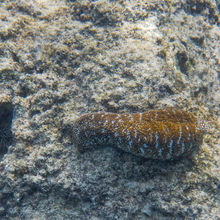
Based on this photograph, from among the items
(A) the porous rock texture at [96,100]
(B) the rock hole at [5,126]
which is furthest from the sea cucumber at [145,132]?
(B) the rock hole at [5,126]

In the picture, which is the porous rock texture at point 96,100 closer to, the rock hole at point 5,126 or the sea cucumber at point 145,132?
the rock hole at point 5,126

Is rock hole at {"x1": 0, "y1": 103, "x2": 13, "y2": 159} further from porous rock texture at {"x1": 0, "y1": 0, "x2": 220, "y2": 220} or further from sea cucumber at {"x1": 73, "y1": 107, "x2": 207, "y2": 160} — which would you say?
sea cucumber at {"x1": 73, "y1": 107, "x2": 207, "y2": 160}

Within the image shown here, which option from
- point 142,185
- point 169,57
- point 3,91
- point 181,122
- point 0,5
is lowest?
point 142,185

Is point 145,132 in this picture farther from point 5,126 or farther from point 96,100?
point 5,126

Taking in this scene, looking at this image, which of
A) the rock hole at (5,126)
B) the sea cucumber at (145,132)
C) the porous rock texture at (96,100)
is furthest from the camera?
the rock hole at (5,126)

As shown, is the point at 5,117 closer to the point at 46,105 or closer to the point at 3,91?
the point at 3,91

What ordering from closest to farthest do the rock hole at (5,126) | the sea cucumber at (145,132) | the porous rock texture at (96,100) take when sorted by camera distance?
the sea cucumber at (145,132), the porous rock texture at (96,100), the rock hole at (5,126)

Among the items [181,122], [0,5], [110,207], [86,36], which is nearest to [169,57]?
[181,122]
